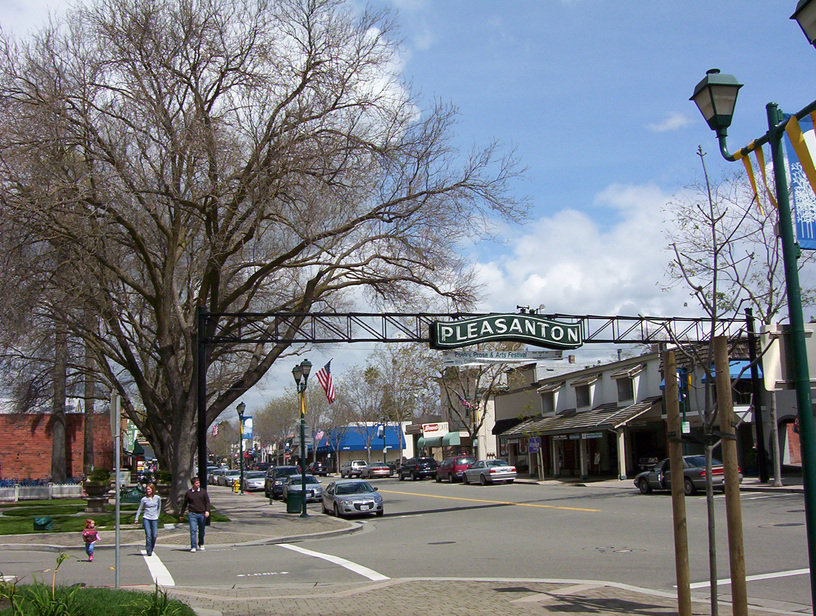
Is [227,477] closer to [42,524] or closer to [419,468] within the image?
[419,468]

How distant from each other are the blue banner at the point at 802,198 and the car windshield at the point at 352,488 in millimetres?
22928

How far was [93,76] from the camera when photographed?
22125 mm

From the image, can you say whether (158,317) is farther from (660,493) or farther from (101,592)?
(660,493)

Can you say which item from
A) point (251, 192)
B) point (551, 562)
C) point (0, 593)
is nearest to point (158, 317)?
point (251, 192)

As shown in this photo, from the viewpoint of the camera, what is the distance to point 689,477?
2794 cm

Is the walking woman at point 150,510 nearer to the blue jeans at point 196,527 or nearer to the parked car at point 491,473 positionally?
the blue jeans at point 196,527

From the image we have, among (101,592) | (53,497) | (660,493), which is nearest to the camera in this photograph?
(101,592)

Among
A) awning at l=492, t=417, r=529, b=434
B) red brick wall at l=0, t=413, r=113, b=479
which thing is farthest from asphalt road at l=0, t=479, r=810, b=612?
red brick wall at l=0, t=413, r=113, b=479

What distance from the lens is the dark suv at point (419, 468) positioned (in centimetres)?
5881

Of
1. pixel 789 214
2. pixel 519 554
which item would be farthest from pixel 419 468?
pixel 789 214

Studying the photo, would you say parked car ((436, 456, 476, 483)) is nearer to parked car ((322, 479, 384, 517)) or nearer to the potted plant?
parked car ((322, 479, 384, 517))

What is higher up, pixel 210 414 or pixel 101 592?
pixel 210 414

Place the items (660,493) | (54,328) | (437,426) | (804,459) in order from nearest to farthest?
(804,459) < (54,328) < (660,493) < (437,426)

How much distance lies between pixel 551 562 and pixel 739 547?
7274 mm
